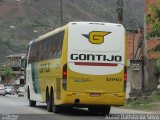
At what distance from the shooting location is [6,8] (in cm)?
15300

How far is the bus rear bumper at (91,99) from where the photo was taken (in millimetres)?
23969


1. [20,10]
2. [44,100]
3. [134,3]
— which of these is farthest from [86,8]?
[44,100]

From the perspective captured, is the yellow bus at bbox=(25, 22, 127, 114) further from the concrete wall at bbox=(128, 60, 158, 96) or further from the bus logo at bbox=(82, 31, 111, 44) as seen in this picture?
the concrete wall at bbox=(128, 60, 158, 96)

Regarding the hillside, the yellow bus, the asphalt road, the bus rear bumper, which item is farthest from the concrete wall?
the hillside

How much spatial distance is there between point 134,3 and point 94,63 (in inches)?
3529

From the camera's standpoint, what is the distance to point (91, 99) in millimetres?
24109

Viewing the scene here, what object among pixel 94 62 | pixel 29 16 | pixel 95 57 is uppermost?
pixel 29 16

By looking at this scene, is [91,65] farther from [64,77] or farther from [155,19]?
[155,19]

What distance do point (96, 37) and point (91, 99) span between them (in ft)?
8.59

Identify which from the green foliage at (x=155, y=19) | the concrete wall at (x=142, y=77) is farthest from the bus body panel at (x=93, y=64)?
the concrete wall at (x=142, y=77)

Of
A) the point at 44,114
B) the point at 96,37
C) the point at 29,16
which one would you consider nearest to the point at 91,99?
the point at 44,114

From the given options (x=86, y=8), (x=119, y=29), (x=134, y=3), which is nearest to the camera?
(x=119, y=29)

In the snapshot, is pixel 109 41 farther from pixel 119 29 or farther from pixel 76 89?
pixel 76 89

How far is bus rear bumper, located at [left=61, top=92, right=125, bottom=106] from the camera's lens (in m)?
24.0
